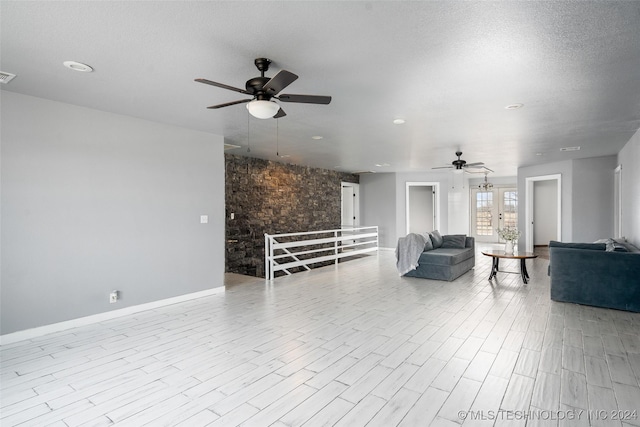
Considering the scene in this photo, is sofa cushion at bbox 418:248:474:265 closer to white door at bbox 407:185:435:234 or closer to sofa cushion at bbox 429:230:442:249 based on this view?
sofa cushion at bbox 429:230:442:249

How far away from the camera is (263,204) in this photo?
7648 millimetres

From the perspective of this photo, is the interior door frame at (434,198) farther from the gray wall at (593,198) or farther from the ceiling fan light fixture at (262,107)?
the ceiling fan light fixture at (262,107)

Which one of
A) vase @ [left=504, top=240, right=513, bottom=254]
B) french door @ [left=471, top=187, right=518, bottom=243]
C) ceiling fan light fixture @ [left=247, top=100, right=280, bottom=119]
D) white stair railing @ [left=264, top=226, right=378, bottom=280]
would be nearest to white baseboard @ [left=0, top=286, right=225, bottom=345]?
white stair railing @ [left=264, top=226, right=378, bottom=280]

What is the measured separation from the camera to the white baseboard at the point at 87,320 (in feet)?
11.0

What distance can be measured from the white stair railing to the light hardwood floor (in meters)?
1.78

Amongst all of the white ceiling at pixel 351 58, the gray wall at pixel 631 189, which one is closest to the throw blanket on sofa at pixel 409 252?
the white ceiling at pixel 351 58

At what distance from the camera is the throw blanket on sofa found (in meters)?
6.23

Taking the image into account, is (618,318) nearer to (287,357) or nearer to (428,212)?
(287,357)

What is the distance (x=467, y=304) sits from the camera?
176 inches

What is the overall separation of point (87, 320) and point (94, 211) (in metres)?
1.27

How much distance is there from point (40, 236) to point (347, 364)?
11.3 feet

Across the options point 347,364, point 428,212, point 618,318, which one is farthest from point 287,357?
point 428,212

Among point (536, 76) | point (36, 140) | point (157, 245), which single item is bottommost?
point (157, 245)

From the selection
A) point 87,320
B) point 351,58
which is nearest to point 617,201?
point 351,58
